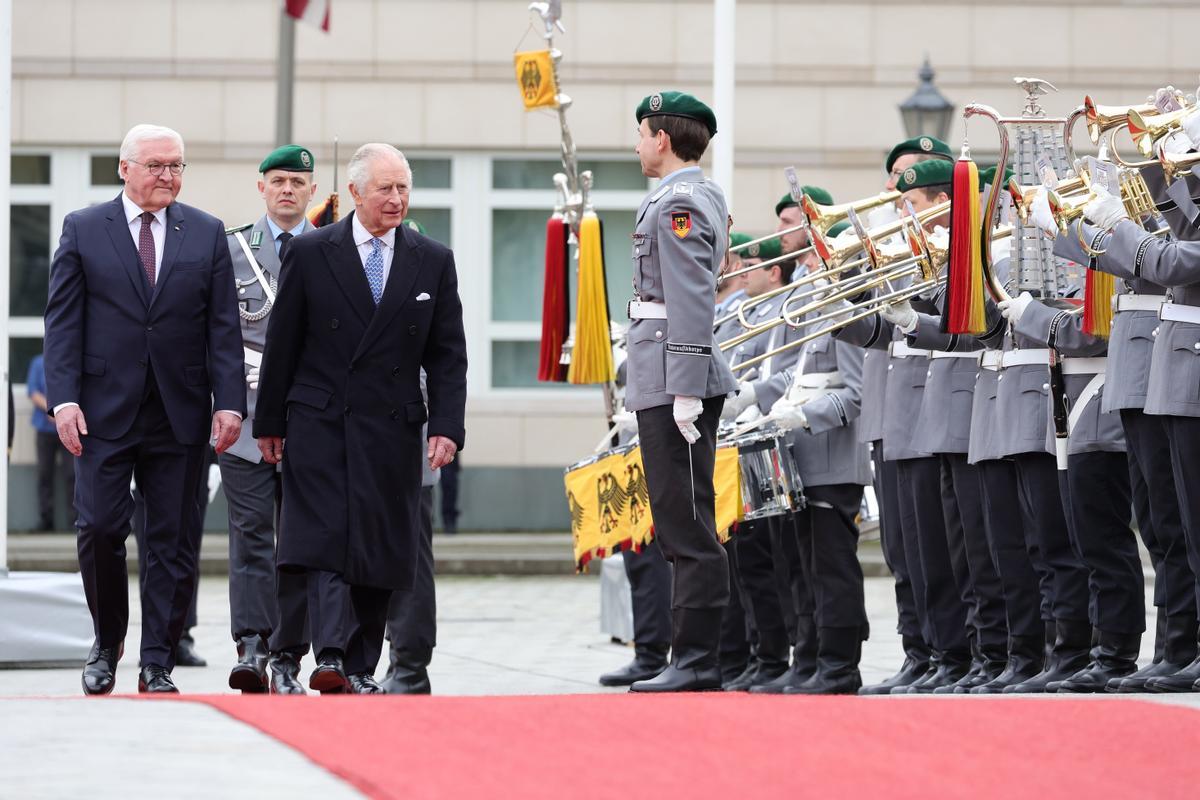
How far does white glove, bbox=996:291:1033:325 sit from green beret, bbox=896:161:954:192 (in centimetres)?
86

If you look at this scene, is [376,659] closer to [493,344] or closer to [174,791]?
[174,791]

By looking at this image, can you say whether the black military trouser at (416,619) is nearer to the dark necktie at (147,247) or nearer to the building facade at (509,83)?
the dark necktie at (147,247)

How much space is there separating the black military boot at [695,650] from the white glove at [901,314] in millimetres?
1666

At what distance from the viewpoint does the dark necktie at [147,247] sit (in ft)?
27.0

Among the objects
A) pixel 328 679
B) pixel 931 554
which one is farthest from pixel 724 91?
pixel 328 679

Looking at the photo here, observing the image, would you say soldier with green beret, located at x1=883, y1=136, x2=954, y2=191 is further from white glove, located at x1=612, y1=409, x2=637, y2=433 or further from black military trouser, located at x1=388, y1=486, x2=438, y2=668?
black military trouser, located at x1=388, y1=486, x2=438, y2=668

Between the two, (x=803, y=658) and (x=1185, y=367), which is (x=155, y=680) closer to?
(x=803, y=658)

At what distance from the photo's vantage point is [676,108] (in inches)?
325

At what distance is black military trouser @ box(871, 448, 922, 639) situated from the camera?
9.77m

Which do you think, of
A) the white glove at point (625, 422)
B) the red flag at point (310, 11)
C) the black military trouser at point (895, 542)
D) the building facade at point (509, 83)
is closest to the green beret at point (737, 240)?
the white glove at point (625, 422)

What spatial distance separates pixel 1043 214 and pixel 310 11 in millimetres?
12341

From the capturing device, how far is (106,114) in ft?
71.5

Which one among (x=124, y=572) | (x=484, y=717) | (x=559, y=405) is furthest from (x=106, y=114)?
(x=484, y=717)

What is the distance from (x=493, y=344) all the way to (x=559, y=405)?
3.18 feet
